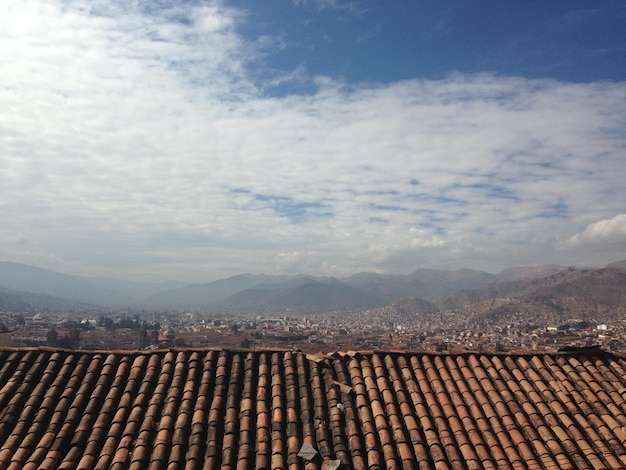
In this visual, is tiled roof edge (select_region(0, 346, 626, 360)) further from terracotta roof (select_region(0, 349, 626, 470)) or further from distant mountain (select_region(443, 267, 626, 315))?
distant mountain (select_region(443, 267, 626, 315))

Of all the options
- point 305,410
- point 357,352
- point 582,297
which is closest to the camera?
point 305,410

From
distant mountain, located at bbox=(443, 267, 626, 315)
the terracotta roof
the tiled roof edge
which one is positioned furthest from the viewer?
distant mountain, located at bbox=(443, 267, 626, 315)

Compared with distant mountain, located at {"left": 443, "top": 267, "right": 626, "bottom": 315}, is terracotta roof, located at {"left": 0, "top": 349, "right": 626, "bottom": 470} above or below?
above

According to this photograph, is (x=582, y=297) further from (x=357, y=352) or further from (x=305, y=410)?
(x=305, y=410)

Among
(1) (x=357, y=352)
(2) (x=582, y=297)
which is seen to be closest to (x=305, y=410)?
(1) (x=357, y=352)

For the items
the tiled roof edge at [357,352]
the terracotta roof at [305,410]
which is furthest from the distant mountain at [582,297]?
the terracotta roof at [305,410]

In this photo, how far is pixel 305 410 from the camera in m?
6.51

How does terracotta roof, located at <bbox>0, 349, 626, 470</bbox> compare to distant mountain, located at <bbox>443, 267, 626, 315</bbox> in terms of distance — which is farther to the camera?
distant mountain, located at <bbox>443, 267, 626, 315</bbox>

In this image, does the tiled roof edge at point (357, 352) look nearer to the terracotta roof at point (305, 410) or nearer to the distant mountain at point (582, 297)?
the terracotta roof at point (305, 410)

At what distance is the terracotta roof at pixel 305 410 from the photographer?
5.83 metres

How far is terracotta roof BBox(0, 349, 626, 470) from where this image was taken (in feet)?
19.1

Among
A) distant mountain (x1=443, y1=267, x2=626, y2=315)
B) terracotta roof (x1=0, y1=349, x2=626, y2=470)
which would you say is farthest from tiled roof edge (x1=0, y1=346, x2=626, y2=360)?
distant mountain (x1=443, y1=267, x2=626, y2=315)

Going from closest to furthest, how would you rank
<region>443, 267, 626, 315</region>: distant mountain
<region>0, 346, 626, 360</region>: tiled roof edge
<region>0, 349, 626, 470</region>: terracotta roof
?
<region>0, 349, 626, 470</region>: terracotta roof → <region>0, 346, 626, 360</region>: tiled roof edge → <region>443, 267, 626, 315</region>: distant mountain

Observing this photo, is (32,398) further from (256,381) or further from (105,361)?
(256,381)
